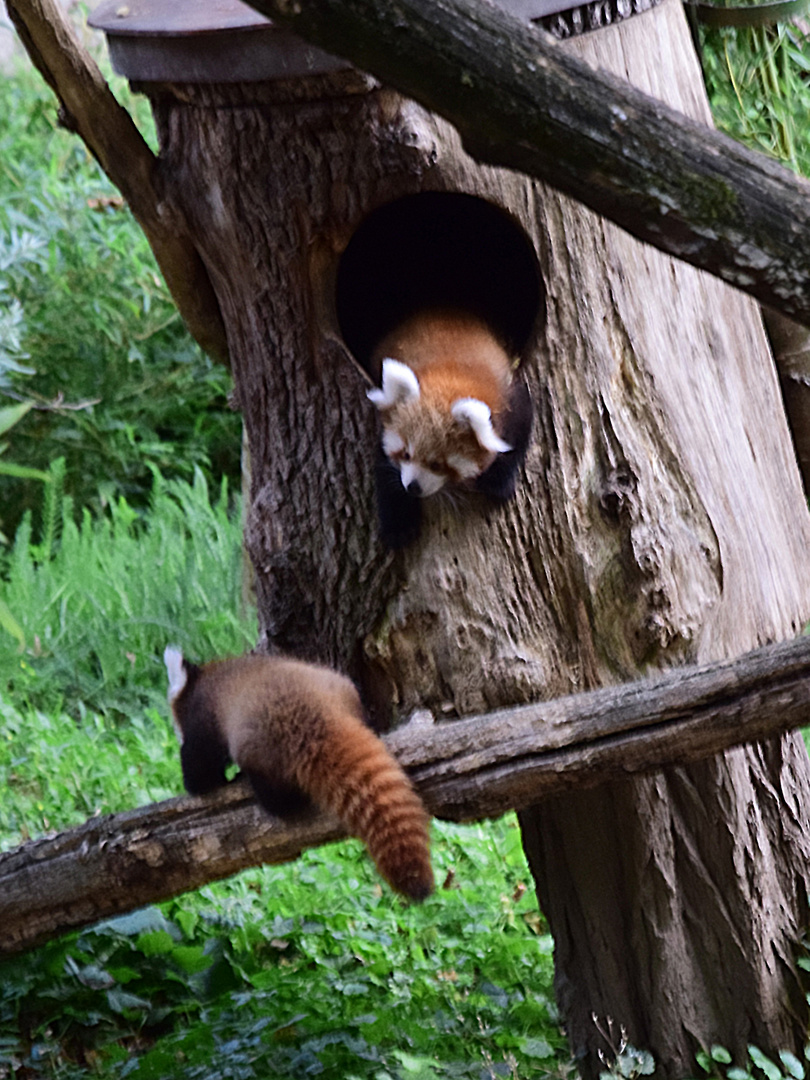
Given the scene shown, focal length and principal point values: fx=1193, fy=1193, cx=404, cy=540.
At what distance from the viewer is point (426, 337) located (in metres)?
2.99

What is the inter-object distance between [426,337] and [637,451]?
0.65m

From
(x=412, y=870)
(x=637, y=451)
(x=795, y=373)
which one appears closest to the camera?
(x=412, y=870)

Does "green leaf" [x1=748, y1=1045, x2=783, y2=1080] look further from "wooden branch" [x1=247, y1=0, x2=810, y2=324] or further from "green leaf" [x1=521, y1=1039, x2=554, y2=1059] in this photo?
"wooden branch" [x1=247, y1=0, x2=810, y2=324]

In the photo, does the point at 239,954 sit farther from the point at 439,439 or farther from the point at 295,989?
the point at 439,439

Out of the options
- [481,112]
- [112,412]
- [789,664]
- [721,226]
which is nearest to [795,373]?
[789,664]

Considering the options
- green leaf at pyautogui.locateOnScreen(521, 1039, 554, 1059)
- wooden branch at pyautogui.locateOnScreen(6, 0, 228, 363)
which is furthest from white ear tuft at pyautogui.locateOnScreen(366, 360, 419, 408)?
green leaf at pyautogui.locateOnScreen(521, 1039, 554, 1059)

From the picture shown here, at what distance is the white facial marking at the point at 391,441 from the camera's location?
269cm

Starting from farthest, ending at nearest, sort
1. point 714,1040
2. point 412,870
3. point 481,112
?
point 714,1040, point 412,870, point 481,112

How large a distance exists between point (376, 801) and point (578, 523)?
87 centimetres

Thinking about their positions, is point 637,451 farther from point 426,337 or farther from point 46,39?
point 46,39

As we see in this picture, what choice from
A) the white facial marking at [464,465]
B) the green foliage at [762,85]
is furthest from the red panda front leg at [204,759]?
the green foliage at [762,85]

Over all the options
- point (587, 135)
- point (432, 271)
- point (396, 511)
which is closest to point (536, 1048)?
point (396, 511)

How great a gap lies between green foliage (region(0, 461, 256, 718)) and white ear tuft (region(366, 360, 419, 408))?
220 cm

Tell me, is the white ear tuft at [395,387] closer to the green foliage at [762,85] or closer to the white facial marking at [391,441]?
the white facial marking at [391,441]
